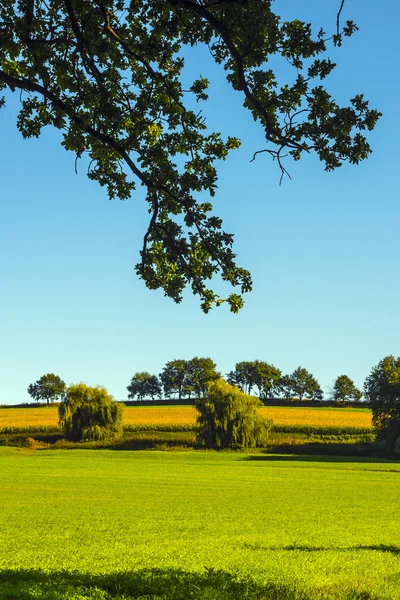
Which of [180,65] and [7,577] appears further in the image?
[180,65]

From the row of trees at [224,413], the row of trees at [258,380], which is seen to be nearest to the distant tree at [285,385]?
the row of trees at [258,380]

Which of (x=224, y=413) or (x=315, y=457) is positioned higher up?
(x=224, y=413)

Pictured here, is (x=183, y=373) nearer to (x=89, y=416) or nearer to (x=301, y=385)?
(x=301, y=385)

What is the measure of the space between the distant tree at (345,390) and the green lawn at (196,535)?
148 metres

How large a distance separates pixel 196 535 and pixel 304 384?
176 metres

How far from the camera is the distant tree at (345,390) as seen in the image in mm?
190875

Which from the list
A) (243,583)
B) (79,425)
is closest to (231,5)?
(243,583)

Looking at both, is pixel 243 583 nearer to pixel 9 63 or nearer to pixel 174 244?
pixel 174 244

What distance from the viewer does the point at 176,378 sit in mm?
193375

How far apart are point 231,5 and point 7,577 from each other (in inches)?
450

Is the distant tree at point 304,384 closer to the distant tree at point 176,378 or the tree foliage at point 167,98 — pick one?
the distant tree at point 176,378

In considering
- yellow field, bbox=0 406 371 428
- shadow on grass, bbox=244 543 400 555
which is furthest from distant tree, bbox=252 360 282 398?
shadow on grass, bbox=244 543 400 555

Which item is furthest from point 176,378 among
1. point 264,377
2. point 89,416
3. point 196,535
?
point 196,535

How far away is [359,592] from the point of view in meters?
10.4
